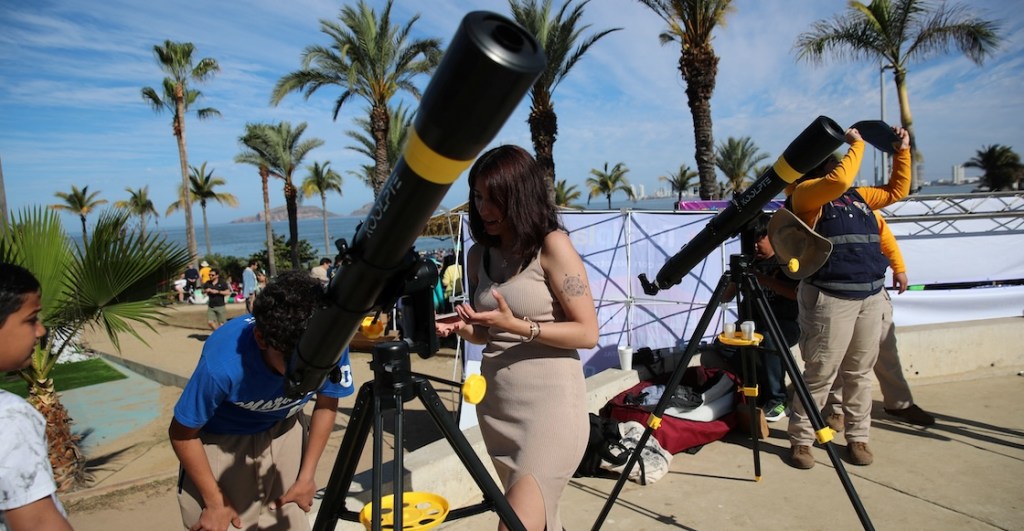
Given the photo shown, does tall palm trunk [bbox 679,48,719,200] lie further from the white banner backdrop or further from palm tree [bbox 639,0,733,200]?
the white banner backdrop

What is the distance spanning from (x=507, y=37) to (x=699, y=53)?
1408 cm

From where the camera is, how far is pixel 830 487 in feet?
11.3

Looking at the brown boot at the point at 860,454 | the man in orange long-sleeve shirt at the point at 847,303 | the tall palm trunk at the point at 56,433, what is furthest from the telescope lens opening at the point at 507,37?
the tall palm trunk at the point at 56,433

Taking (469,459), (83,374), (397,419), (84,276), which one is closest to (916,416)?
(469,459)

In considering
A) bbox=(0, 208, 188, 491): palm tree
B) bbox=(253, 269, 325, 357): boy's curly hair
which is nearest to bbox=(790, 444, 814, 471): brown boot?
bbox=(253, 269, 325, 357): boy's curly hair

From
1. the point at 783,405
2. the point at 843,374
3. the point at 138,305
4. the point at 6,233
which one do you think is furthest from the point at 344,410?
the point at 843,374

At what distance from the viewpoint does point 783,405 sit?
4.80 m

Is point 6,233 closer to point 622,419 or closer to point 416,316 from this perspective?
point 416,316

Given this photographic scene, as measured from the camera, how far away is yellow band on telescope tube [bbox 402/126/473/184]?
1.02m

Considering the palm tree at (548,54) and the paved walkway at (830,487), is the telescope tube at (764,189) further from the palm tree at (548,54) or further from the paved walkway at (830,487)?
the palm tree at (548,54)

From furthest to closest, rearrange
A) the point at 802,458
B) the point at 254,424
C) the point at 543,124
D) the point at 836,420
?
the point at 543,124 < the point at 836,420 < the point at 802,458 < the point at 254,424

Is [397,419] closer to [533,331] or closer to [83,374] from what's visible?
[533,331]

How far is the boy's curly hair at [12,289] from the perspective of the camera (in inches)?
54.8

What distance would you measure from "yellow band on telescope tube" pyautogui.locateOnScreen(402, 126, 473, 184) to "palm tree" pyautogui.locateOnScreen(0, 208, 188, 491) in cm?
407
